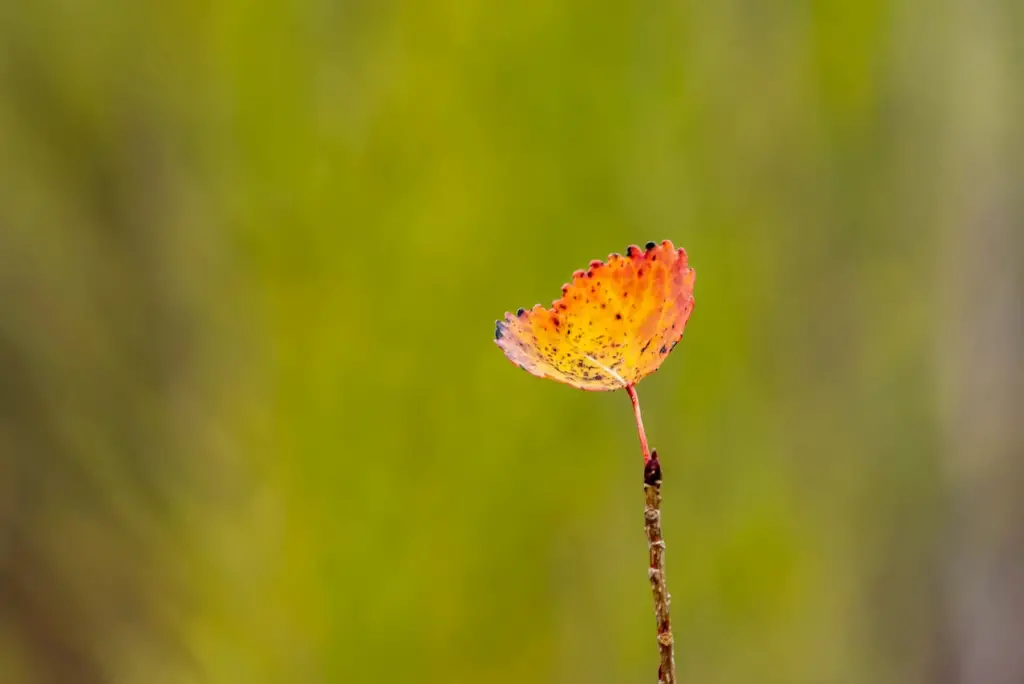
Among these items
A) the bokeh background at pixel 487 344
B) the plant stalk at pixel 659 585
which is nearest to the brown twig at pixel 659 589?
the plant stalk at pixel 659 585

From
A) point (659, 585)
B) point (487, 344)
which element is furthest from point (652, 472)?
point (487, 344)

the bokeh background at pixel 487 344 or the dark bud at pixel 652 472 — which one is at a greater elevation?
the bokeh background at pixel 487 344

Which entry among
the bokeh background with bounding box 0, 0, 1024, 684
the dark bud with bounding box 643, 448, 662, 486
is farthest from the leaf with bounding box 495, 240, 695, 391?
the bokeh background with bounding box 0, 0, 1024, 684

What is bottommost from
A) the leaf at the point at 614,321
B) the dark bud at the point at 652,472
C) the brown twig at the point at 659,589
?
the brown twig at the point at 659,589

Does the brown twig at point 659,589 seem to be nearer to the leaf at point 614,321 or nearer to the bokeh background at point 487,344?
the leaf at point 614,321

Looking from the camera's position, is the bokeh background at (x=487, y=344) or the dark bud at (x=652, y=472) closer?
the dark bud at (x=652, y=472)

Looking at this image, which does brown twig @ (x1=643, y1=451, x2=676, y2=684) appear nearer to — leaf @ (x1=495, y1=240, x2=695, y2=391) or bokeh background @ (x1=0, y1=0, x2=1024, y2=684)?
leaf @ (x1=495, y1=240, x2=695, y2=391)

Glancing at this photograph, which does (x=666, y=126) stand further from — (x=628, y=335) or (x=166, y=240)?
(x=628, y=335)
